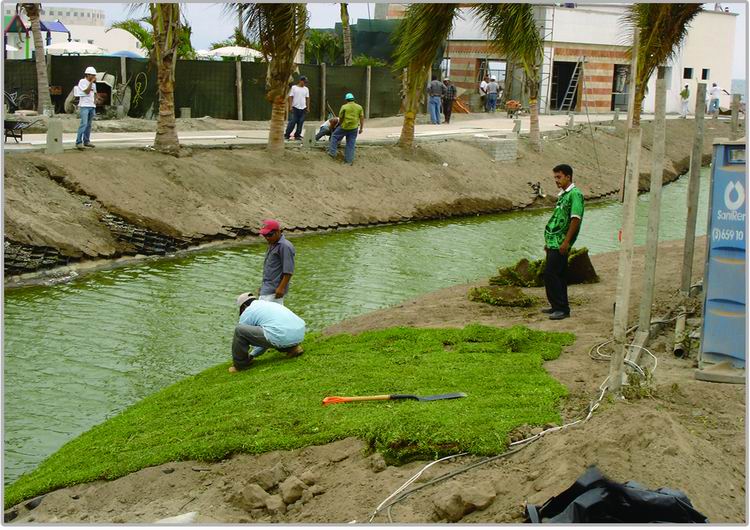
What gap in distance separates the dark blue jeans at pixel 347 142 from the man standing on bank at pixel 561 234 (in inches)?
661

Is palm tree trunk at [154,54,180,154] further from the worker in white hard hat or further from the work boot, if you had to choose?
the work boot

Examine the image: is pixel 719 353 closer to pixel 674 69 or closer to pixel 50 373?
pixel 50 373

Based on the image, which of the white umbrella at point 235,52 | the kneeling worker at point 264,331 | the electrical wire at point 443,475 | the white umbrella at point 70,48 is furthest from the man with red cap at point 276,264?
the white umbrella at point 70,48

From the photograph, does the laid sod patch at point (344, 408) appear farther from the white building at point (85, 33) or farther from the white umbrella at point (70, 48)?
the white building at point (85, 33)

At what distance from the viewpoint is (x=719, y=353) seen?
32.4 ft

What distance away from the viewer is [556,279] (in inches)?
515

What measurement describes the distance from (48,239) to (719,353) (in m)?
14.4

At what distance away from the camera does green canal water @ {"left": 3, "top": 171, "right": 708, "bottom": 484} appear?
12484 mm

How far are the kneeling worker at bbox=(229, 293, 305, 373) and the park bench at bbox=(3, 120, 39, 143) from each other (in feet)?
49.6

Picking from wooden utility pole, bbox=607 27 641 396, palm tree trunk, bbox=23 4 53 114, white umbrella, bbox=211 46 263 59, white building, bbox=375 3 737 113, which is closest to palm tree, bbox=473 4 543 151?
palm tree trunk, bbox=23 4 53 114

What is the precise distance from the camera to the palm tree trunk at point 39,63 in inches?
1214

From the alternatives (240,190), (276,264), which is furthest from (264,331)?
(240,190)

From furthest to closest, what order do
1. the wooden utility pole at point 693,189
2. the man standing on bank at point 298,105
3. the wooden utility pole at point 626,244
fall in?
the man standing on bank at point 298,105, the wooden utility pole at point 693,189, the wooden utility pole at point 626,244

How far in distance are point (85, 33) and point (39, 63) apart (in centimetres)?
3972
